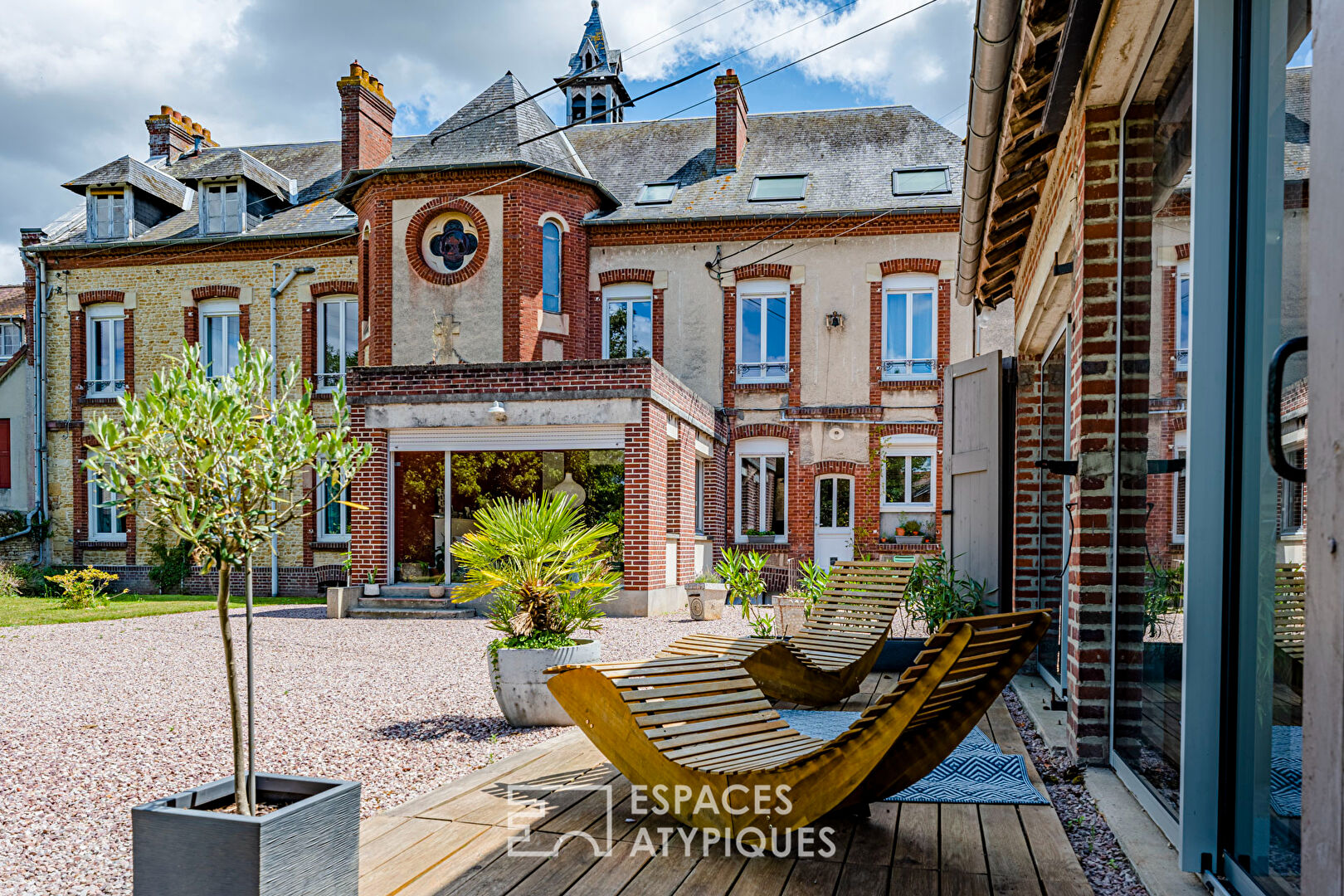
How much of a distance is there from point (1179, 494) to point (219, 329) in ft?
65.8

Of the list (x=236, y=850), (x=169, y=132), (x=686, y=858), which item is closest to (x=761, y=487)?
(x=686, y=858)

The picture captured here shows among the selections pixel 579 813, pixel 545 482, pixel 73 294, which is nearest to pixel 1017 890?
pixel 579 813

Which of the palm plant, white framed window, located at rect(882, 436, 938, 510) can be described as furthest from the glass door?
white framed window, located at rect(882, 436, 938, 510)

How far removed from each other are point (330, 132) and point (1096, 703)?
23.3m

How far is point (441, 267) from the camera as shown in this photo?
1728 cm

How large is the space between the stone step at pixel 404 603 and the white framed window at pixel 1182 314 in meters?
10.8

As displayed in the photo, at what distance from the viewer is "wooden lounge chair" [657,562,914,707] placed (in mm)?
5367

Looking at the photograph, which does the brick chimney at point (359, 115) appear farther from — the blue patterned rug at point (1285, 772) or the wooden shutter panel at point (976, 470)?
the blue patterned rug at point (1285, 772)

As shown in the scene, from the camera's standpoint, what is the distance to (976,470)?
7406mm

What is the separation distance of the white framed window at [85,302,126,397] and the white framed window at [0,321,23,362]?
8.14 metres

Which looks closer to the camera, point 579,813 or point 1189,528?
point 1189,528

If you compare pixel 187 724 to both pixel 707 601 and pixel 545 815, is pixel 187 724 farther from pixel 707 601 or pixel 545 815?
pixel 707 601

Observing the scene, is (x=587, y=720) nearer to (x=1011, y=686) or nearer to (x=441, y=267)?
(x=1011, y=686)

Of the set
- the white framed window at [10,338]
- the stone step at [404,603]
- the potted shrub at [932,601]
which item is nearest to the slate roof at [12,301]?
the white framed window at [10,338]
